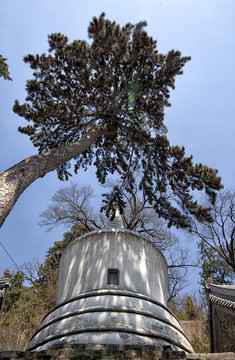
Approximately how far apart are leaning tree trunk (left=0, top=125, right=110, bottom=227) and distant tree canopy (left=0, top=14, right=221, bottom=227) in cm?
27

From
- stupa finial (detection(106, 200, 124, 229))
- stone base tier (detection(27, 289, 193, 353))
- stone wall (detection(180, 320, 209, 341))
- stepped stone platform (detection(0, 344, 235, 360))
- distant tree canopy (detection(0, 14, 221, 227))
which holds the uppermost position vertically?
distant tree canopy (detection(0, 14, 221, 227))

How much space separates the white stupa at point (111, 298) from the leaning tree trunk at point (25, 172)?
2.86 metres

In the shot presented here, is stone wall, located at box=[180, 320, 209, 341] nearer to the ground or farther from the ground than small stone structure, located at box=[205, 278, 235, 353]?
farther from the ground

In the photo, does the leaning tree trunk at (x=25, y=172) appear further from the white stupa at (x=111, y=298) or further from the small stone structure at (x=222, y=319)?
the small stone structure at (x=222, y=319)

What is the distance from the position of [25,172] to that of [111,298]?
3.93m

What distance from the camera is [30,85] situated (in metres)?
9.85

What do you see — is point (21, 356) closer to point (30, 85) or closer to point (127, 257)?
point (127, 257)

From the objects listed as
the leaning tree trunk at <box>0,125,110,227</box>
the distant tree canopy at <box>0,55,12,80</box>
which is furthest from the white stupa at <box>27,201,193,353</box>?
the distant tree canopy at <box>0,55,12,80</box>

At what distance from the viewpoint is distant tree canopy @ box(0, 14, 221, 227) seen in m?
9.41

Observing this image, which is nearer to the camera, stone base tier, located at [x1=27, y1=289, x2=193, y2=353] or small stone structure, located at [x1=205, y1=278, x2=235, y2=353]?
stone base tier, located at [x1=27, y1=289, x2=193, y2=353]

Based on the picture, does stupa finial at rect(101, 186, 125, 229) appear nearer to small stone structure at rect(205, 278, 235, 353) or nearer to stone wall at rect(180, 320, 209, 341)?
small stone structure at rect(205, 278, 235, 353)

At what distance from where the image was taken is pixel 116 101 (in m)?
10.1

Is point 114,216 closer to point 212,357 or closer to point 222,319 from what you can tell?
point 222,319

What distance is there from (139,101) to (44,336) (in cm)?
766
